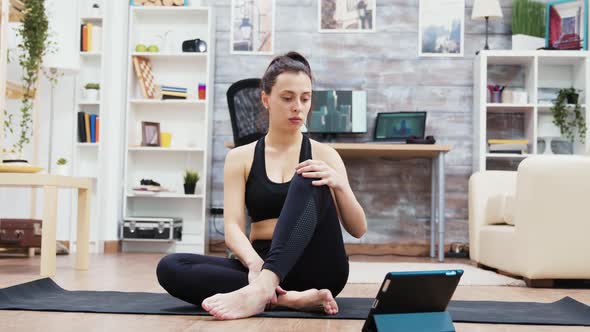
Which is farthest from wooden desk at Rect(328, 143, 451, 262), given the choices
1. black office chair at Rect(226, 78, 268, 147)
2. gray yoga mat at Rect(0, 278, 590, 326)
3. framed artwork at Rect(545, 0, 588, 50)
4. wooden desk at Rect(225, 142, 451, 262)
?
gray yoga mat at Rect(0, 278, 590, 326)

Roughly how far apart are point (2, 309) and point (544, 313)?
1599 mm

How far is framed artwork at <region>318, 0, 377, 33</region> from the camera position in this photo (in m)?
5.57

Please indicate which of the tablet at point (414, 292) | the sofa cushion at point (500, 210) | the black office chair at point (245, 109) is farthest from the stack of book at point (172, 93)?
the tablet at point (414, 292)

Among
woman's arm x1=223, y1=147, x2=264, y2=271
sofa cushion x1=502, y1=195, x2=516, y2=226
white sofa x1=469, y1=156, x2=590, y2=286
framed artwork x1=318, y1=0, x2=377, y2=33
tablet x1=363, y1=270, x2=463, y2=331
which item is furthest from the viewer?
framed artwork x1=318, y1=0, x2=377, y2=33

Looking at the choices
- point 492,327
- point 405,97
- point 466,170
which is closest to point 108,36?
point 405,97

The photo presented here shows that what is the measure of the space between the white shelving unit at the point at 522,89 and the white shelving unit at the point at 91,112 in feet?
9.44

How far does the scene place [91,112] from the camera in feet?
17.9

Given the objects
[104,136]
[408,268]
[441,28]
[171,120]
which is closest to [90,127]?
[104,136]

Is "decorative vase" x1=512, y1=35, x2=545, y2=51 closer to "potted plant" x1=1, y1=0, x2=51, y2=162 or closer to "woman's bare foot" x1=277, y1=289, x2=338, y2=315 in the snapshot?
"potted plant" x1=1, y1=0, x2=51, y2=162

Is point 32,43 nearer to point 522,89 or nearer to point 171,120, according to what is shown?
point 171,120

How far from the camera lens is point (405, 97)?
551 centimetres

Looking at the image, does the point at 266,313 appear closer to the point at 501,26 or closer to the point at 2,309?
the point at 2,309

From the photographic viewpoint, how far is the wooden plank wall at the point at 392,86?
5449 mm

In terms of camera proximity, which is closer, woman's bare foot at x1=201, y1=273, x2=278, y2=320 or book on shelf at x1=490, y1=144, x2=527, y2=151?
woman's bare foot at x1=201, y1=273, x2=278, y2=320
